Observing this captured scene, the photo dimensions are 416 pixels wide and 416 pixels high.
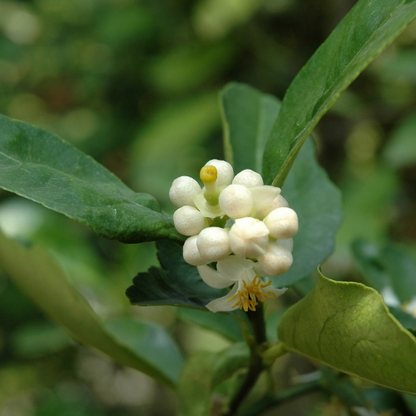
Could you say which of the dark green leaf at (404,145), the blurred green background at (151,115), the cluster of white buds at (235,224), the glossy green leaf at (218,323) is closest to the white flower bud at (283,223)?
the cluster of white buds at (235,224)

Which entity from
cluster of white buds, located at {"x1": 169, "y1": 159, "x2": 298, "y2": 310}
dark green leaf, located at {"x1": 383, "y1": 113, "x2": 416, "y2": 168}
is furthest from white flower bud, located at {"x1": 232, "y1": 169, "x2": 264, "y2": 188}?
dark green leaf, located at {"x1": 383, "y1": 113, "x2": 416, "y2": 168}

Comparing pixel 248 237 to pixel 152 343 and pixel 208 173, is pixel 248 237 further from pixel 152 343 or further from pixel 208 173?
pixel 152 343

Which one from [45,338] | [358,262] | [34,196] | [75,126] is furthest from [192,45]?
[34,196]

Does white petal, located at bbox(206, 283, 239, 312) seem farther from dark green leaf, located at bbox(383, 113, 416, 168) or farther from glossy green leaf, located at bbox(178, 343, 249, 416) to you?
dark green leaf, located at bbox(383, 113, 416, 168)

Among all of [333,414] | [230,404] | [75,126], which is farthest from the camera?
[75,126]

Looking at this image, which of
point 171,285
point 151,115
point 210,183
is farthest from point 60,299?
point 151,115

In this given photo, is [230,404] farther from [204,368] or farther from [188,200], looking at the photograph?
[188,200]
